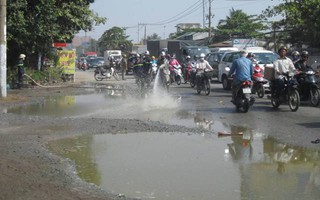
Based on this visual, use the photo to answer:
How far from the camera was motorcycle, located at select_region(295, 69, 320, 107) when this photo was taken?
544 inches

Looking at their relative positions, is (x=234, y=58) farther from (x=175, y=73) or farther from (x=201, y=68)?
(x=175, y=73)

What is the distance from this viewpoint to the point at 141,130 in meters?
10.4

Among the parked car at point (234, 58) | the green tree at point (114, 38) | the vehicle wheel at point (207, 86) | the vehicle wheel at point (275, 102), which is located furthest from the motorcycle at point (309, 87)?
the green tree at point (114, 38)

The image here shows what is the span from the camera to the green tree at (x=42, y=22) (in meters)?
21.2

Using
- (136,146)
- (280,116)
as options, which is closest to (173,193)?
(136,146)

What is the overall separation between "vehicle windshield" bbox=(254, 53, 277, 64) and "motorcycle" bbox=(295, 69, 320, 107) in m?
5.41

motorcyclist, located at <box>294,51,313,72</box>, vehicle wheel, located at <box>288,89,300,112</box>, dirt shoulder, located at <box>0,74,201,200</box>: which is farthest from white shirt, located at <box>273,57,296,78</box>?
dirt shoulder, located at <box>0,74,201,200</box>

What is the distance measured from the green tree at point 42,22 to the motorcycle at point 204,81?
7.76 m

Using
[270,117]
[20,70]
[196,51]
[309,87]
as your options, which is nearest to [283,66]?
[309,87]

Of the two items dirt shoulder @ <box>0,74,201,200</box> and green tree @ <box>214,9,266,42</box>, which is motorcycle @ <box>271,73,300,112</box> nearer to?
dirt shoulder @ <box>0,74,201,200</box>

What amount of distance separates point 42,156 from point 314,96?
9.14 metres

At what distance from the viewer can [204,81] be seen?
1916cm

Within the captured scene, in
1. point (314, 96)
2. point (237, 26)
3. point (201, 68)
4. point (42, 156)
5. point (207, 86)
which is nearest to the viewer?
point (42, 156)

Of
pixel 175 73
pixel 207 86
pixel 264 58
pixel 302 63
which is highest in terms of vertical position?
pixel 264 58
